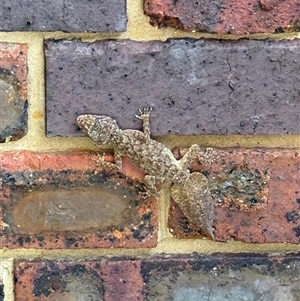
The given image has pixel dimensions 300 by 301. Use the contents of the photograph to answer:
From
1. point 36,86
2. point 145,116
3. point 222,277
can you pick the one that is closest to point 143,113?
point 145,116

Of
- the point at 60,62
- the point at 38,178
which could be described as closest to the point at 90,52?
the point at 60,62

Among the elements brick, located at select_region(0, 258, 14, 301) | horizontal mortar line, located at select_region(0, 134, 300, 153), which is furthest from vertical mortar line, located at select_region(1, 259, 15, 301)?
horizontal mortar line, located at select_region(0, 134, 300, 153)

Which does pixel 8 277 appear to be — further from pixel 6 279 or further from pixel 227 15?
pixel 227 15

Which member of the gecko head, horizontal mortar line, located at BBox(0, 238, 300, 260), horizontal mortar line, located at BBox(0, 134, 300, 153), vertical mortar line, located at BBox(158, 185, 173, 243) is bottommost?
horizontal mortar line, located at BBox(0, 238, 300, 260)

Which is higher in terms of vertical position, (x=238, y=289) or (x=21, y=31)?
(x=21, y=31)

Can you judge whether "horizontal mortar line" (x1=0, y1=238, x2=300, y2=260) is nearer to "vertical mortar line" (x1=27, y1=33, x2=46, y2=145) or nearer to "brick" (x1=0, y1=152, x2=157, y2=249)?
"brick" (x1=0, y1=152, x2=157, y2=249)

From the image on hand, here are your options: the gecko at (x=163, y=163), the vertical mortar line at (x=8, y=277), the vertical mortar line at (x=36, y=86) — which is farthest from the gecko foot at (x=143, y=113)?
the vertical mortar line at (x=8, y=277)

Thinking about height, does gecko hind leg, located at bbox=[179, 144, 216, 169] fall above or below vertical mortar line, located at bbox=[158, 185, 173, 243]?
above

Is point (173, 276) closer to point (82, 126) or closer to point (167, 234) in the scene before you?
point (167, 234)
